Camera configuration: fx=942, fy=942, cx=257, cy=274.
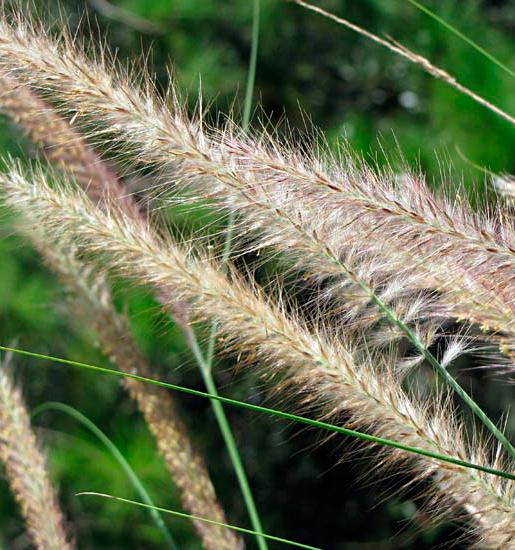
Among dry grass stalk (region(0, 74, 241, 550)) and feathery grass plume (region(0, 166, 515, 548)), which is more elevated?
feathery grass plume (region(0, 166, 515, 548))

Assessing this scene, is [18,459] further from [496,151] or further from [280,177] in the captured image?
[496,151]

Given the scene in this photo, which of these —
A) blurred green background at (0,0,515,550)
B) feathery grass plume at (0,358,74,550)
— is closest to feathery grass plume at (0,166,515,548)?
feathery grass plume at (0,358,74,550)

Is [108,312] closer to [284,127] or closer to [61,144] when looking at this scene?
[61,144]

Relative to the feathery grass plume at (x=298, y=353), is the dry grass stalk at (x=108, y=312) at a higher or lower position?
lower

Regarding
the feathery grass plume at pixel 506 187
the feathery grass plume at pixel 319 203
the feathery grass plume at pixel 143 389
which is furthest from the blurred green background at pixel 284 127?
the feathery grass plume at pixel 319 203

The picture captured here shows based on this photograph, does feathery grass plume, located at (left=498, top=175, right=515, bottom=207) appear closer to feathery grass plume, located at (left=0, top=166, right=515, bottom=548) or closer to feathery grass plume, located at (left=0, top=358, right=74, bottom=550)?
feathery grass plume, located at (left=0, top=166, right=515, bottom=548)

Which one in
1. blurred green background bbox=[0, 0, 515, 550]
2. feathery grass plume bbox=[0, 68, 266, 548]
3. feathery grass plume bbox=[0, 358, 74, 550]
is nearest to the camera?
feathery grass plume bbox=[0, 68, 266, 548]

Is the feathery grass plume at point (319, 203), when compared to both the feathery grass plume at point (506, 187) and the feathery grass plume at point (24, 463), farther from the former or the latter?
the feathery grass plume at point (24, 463)
